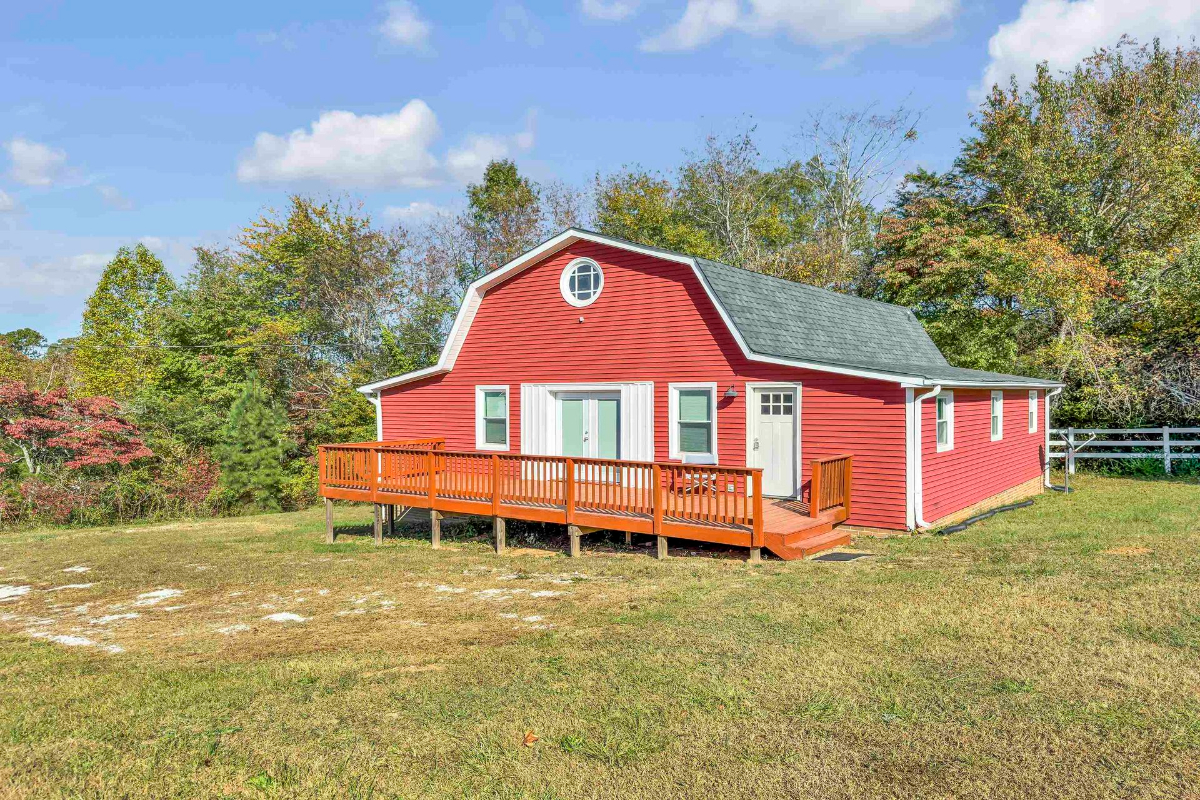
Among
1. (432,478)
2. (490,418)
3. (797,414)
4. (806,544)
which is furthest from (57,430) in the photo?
(806,544)

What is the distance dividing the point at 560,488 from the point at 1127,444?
55.7ft

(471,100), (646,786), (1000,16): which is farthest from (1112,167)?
(646,786)

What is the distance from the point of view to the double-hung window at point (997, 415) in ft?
51.5

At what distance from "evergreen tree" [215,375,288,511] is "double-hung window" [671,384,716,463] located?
17850 millimetres

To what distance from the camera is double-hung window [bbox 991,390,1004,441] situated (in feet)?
51.5

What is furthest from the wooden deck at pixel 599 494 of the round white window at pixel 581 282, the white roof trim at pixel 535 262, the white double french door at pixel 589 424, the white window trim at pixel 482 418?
the round white window at pixel 581 282

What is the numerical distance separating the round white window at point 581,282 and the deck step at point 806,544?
21.9ft

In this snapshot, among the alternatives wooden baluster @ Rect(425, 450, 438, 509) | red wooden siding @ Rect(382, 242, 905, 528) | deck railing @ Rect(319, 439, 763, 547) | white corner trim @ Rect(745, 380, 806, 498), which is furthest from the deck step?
wooden baluster @ Rect(425, 450, 438, 509)

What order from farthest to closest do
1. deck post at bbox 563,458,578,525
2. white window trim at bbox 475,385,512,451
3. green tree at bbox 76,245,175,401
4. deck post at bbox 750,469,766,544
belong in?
green tree at bbox 76,245,175,401 < white window trim at bbox 475,385,512,451 < deck post at bbox 563,458,578,525 < deck post at bbox 750,469,766,544

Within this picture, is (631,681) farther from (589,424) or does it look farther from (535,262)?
(535,262)

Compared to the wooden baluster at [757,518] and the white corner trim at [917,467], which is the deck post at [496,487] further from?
the white corner trim at [917,467]

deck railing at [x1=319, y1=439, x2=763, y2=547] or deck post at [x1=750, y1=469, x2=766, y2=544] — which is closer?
deck post at [x1=750, y1=469, x2=766, y2=544]

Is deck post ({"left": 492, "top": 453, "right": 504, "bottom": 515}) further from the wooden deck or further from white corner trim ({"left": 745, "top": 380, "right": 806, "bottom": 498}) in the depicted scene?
white corner trim ({"left": 745, "top": 380, "right": 806, "bottom": 498})

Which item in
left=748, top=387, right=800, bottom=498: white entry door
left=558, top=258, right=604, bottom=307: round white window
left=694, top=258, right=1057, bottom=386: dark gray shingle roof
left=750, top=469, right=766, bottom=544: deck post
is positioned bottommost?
left=750, top=469, right=766, bottom=544: deck post
